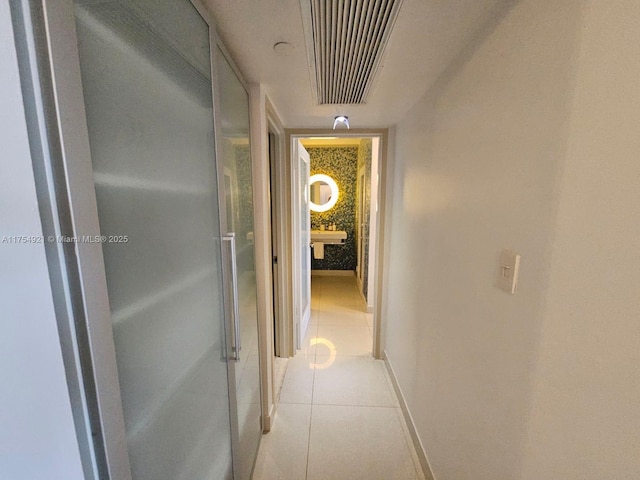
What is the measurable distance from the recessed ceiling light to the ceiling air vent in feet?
0.26

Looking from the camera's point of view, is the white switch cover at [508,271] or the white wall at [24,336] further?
the white switch cover at [508,271]

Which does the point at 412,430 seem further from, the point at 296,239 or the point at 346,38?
the point at 346,38

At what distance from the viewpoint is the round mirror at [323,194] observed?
4.66 meters

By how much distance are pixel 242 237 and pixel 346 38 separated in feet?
3.14

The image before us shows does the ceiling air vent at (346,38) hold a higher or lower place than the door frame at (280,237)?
higher

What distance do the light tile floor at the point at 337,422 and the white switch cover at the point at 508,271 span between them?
4.27ft

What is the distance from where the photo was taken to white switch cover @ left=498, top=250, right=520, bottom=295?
0.80 meters

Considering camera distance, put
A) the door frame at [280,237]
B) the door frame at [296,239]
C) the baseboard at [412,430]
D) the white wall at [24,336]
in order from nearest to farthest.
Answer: the white wall at [24,336] < the baseboard at [412,430] < the door frame at [280,237] < the door frame at [296,239]

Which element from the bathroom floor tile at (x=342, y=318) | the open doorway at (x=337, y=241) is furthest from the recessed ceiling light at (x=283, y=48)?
the bathroom floor tile at (x=342, y=318)

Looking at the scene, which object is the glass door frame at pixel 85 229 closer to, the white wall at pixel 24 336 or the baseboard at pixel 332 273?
the white wall at pixel 24 336

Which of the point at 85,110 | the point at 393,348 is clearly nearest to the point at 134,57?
the point at 85,110

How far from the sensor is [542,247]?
709mm

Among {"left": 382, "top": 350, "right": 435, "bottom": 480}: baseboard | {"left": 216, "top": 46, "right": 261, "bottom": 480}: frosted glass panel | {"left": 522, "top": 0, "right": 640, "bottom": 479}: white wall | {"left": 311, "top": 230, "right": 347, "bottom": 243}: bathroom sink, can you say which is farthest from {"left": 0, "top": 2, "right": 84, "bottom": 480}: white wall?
{"left": 311, "top": 230, "right": 347, "bottom": 243}: bathroom sink

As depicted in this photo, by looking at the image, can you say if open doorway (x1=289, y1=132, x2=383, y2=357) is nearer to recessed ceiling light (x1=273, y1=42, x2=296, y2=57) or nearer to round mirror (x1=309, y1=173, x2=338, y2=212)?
round mirror (x1=309, y1=173, x2=338, y2=212)
